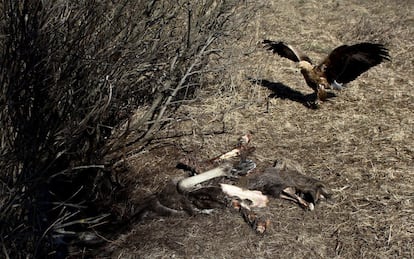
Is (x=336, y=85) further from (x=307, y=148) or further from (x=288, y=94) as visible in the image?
(x=307, y=148)

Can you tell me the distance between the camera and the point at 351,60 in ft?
19.0

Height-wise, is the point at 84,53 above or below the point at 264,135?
above

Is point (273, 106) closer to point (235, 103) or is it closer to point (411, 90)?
point (235, 103)

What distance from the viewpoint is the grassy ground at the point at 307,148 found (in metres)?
4.27

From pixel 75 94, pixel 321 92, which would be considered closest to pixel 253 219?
pixel 75 94

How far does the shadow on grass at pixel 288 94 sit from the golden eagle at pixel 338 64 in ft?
0.31

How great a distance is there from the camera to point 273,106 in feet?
20.5

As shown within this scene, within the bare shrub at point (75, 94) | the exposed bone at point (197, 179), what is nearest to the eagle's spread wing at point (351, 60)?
the bare shrub at point (75, 94)

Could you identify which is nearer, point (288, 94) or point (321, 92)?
point (321, 92)

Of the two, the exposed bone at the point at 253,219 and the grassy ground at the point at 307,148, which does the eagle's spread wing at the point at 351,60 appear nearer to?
the grassy ground at the point at 307,148

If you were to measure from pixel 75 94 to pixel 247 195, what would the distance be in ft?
5.06

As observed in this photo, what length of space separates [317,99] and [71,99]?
121 inches

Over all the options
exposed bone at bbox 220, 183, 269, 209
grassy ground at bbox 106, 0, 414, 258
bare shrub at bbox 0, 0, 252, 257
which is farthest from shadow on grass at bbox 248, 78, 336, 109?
exposed bone at bbox 220, 183, 269, 209

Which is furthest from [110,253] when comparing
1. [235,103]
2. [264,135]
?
[235,103]
